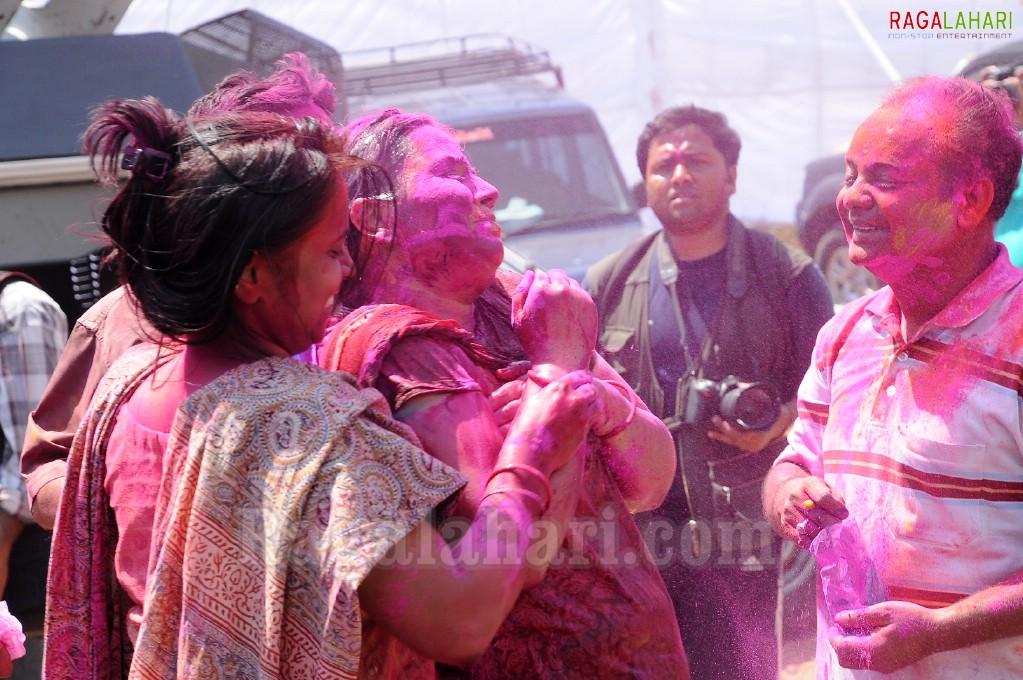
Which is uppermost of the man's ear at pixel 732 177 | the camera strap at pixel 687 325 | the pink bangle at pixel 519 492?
the pink bangle at pixel 519 492

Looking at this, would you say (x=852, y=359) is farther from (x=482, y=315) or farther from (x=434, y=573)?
(x=434, y=573)

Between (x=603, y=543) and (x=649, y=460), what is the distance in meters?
0.16

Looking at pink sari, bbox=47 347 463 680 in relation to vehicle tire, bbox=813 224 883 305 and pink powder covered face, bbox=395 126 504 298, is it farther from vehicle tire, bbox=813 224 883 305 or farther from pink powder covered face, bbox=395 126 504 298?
vehicle tire, bbox=813 224 883 305

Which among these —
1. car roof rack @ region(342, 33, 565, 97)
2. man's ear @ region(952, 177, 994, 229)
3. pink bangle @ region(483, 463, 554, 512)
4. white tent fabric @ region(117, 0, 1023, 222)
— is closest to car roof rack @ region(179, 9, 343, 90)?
car roof rack @ region(342, 33, 565, 97)

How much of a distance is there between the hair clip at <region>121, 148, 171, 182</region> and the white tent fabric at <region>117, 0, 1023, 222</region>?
11.7ft

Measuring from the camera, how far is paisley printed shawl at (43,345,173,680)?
1546 millimetres

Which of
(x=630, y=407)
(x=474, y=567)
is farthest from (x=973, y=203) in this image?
(x=474, y=567)

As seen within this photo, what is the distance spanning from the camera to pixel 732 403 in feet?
9.33

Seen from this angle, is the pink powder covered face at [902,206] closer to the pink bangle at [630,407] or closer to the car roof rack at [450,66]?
the pink bangle at [630,407]

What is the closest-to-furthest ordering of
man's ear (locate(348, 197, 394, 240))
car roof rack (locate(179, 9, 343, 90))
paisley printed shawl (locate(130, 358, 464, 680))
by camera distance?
paisley printed shawl (locate(130, 358, 464, 680))
man's ear (locate(348, 197, 394, 240))
car roof rack (locate(179, 9, 343, 90))

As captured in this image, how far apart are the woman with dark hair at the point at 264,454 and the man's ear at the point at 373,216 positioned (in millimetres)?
259

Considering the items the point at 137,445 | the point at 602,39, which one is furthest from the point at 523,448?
the point at 602,39

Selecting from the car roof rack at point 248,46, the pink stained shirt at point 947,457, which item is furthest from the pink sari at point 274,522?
the car roof rack at point 248,46

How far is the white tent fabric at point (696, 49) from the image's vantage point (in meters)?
5.57
